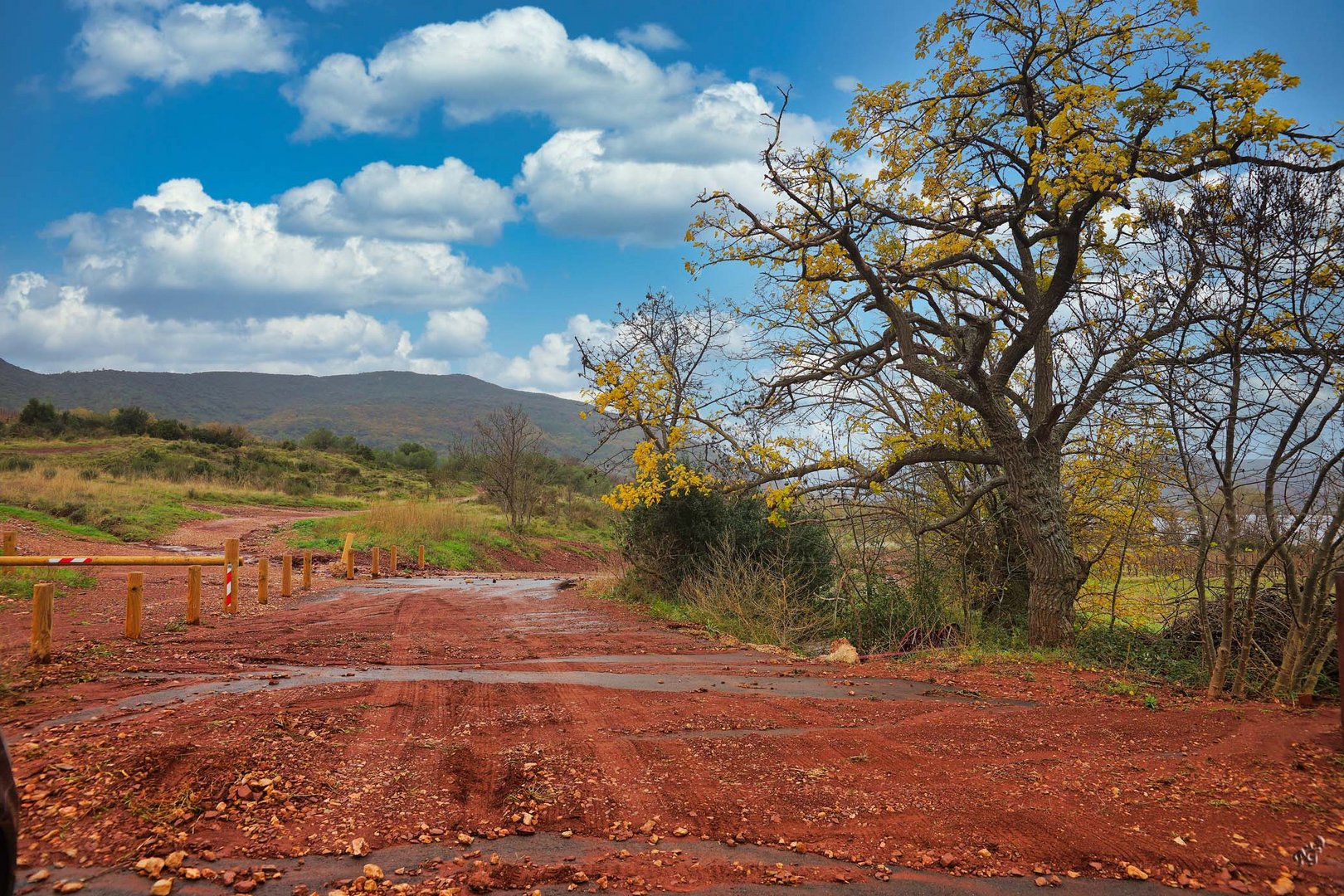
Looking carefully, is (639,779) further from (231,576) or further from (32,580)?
(32,580)

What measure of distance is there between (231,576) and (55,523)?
50.3 feet

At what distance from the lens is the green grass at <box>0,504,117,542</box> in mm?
23844

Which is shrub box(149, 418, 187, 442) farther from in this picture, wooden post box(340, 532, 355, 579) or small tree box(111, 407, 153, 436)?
wooden post box(340, 532, 355, 579)

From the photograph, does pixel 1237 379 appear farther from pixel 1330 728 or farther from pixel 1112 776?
pixel 1112 776

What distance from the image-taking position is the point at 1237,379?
7.93m

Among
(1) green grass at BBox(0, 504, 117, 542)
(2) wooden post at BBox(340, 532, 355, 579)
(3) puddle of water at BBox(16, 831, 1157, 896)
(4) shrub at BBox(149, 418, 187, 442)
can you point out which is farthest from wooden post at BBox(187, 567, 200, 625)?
(4) shrub at BBox(149, 418, 187, 442)

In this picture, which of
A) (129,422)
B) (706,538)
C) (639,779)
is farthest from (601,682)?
(129,422)

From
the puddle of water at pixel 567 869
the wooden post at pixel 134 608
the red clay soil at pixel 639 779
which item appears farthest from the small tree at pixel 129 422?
the puddle of water at pixel 567 869

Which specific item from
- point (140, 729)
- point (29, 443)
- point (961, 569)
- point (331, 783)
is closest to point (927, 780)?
point (331, 783)

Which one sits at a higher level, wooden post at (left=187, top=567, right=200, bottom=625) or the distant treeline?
the distant treeline

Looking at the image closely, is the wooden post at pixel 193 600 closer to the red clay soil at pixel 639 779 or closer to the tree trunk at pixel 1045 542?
the red clay soil at pixel 639 779

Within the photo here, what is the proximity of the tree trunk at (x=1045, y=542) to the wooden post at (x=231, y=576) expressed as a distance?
40.0ft

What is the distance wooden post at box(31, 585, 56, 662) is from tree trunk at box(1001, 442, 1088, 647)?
11.8 metres

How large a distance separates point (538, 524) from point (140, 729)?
38.7 meters
